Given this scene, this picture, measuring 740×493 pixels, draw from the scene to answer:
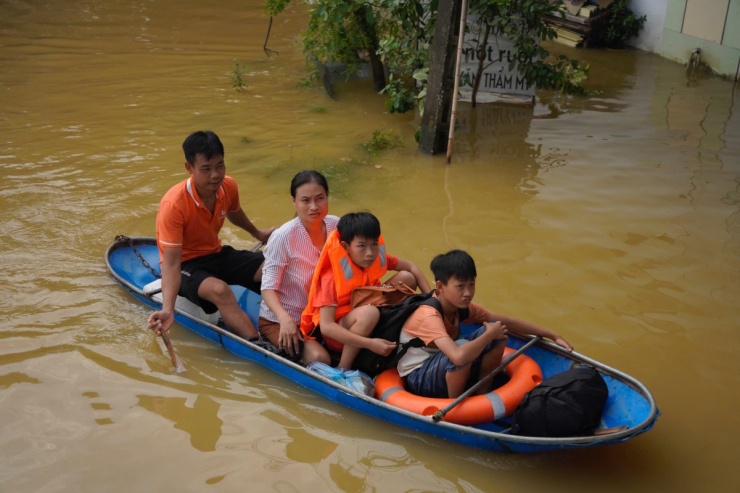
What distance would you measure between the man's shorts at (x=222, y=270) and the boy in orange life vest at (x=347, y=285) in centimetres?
83

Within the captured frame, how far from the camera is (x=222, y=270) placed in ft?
16.8

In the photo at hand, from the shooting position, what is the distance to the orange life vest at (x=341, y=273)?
167 inches

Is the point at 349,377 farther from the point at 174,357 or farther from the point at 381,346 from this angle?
the point at 174,357

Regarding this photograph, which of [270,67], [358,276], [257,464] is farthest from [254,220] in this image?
[270,67]

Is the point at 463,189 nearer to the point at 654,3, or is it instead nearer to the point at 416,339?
the point at 416,339

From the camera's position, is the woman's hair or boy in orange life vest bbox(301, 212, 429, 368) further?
the woman's hair

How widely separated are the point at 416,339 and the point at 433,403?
397 millimetres

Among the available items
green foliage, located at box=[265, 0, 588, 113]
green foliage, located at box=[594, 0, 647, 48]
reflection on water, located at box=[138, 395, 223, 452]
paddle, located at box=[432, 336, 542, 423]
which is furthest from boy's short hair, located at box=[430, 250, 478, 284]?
green foliage, located at box=[594, 0, 647, 48]

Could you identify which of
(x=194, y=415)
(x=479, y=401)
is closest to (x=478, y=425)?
(x=479, y=401)

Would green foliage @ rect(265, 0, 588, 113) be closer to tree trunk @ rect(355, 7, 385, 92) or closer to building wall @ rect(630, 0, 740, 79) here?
tree trunk @ rect(355, 7, 385, 92)

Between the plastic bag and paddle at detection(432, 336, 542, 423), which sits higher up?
paddle at detection(432, 336, 542, 423)

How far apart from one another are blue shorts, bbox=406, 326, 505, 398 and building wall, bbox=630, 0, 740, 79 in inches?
337

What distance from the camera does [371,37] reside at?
32.2 feet

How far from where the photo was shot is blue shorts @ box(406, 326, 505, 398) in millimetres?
4023
